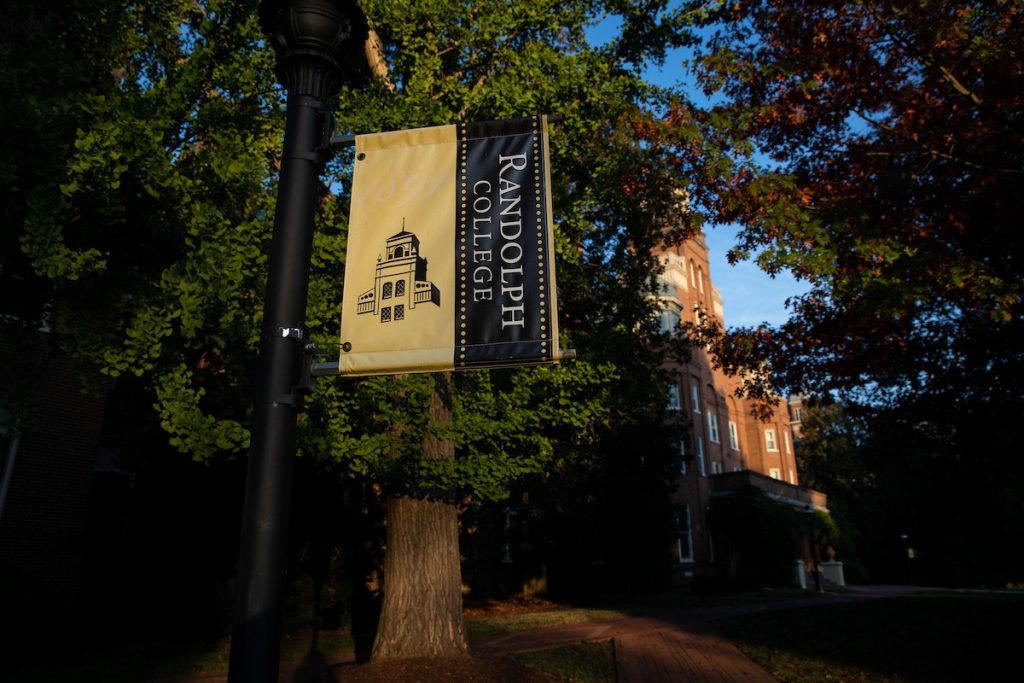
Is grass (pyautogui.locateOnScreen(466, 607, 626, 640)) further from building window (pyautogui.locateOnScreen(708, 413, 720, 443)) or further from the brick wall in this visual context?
building window (pyautogui.locateOnScreen(708, 413, 720, 443))

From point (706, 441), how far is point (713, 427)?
6.77 feet

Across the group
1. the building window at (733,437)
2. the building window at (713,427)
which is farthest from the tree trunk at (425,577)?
the building window at (733,437)

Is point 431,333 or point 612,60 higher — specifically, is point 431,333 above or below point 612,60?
below

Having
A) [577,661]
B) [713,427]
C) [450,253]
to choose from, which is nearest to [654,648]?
[577,661]

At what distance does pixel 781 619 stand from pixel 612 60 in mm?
12803

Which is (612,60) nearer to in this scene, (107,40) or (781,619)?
(107,40)

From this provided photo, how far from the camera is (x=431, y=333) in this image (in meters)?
3.42

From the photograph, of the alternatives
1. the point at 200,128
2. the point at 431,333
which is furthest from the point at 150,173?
the point at 431,333

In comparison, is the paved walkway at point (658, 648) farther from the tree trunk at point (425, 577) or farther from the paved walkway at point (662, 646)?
the tree trunk at point (425, 577)

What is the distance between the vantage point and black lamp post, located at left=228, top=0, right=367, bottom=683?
2.76 meters

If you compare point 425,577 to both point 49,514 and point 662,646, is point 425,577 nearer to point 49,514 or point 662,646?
point 662,646

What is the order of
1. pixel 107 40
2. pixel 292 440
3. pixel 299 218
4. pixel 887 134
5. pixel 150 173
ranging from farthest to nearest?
pixel 887 134
pixel 107 40
pixel 150 173
pixel 299 218
pixel 292 440

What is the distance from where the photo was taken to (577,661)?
10320 millimetres

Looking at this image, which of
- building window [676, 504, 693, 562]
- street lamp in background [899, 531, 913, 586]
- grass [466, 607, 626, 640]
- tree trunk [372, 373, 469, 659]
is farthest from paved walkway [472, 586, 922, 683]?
street lamp in background [899, 531, 913, 586]
